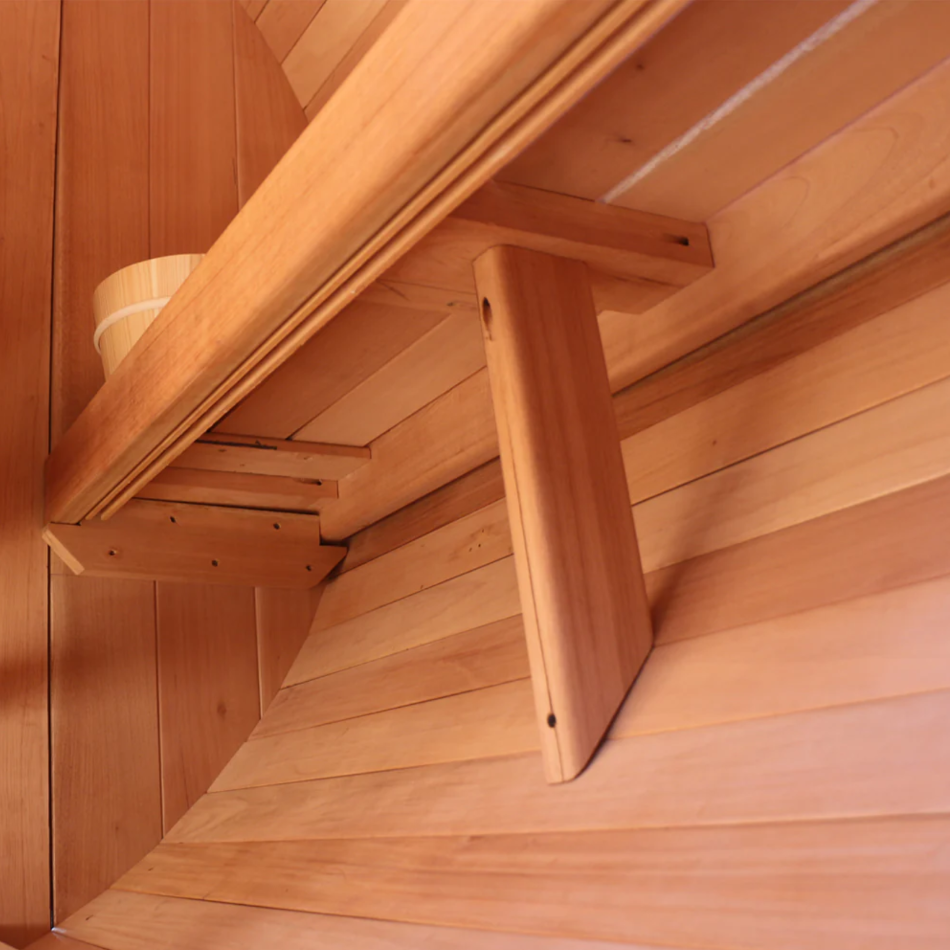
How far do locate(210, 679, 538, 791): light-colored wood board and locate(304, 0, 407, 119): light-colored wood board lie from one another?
860mm

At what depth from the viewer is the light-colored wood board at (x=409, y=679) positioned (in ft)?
3.75

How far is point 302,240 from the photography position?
0.81m

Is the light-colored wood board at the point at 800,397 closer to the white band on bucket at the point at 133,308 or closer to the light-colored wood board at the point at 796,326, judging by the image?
the light-colored wood board at the point at 796,326

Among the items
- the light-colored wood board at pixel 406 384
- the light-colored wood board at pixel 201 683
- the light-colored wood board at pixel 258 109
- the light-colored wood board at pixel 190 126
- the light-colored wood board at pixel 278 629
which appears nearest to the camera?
the light-colored wood board at pixel 406 384

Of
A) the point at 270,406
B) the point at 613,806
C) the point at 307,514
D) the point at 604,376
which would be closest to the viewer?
the point at 613,806

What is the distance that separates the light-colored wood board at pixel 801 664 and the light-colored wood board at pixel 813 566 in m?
0.01

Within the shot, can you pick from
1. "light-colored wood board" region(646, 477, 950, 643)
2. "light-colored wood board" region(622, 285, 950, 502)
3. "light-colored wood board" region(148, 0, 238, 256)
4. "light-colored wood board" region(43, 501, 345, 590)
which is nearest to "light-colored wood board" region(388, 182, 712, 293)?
"light-colored wood board" region(622, 285, 950, 502)

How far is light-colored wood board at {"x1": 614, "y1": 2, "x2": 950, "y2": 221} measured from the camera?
0.73m

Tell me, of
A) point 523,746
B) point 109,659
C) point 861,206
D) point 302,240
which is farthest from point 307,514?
point 861,206

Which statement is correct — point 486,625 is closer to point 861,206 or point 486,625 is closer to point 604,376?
point 604,376

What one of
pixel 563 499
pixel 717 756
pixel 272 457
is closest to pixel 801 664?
pixel 717 756

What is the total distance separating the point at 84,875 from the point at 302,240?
39.6 inches

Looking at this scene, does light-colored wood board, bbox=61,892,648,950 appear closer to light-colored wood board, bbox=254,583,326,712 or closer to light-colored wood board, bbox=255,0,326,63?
light-colored wood board, bbox=254,583,326,712

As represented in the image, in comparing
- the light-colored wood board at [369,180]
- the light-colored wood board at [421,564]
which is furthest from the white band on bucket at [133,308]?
the light-colored wood board at [421,564]
